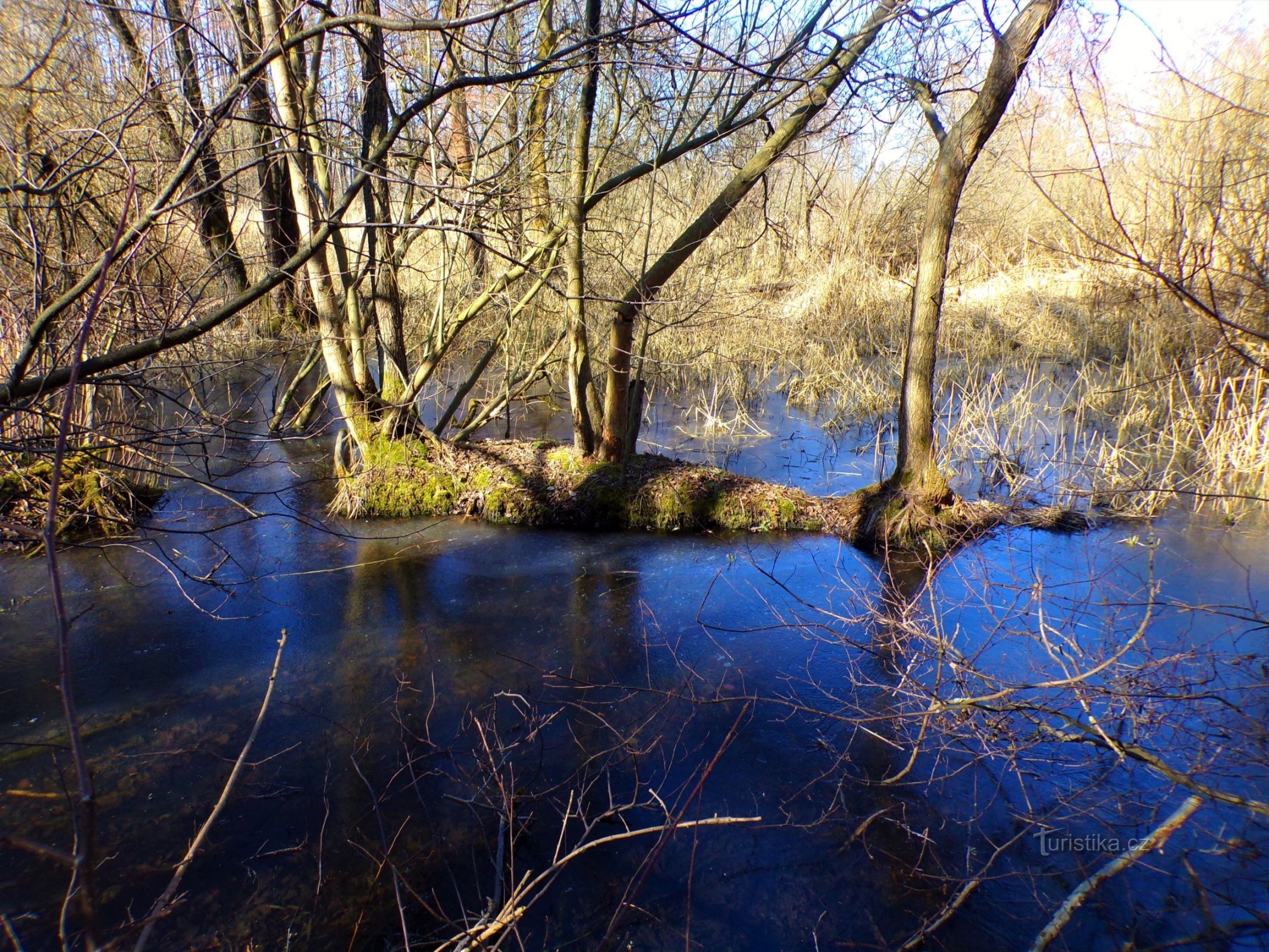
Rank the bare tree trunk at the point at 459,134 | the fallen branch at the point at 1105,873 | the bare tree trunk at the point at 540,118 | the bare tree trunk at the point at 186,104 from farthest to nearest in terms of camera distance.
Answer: the bare tree trunk at the point at 540,118, the bare tree trunk at the point at 459,134, the bare tree trunk at the point at 186,104, the fallen branch at the point at 1105,873

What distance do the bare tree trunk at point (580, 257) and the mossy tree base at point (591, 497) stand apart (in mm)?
459

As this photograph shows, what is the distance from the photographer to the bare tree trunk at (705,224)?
6402 millimetres

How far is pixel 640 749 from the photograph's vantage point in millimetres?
4199

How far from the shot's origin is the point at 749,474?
8969 mm

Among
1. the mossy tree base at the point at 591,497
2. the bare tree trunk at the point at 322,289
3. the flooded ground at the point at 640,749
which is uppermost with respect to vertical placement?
the bare tree trunk at the point at 322,289

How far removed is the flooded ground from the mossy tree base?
0.85 m

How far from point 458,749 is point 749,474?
5.48 metres

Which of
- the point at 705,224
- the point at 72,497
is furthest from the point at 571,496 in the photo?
the point at 72,497

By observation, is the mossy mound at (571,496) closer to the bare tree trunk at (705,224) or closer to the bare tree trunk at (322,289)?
the bare tree trunk at (322,289)

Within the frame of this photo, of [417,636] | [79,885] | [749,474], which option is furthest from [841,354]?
[79,885]

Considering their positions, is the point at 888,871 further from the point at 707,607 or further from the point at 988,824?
the point at 707,607

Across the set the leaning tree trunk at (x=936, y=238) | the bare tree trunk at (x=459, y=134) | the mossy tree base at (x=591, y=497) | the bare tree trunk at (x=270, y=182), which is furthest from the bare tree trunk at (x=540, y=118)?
the leaning tree trunk at (x=936, y=238)

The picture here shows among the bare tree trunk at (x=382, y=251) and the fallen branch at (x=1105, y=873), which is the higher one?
the bare tree trunk at (x=382, y=251)

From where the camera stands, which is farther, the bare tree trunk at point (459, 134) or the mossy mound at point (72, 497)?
the mossy mound at point (72, 497)
